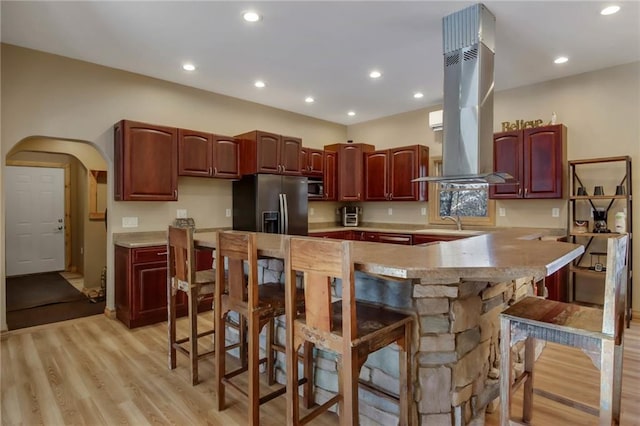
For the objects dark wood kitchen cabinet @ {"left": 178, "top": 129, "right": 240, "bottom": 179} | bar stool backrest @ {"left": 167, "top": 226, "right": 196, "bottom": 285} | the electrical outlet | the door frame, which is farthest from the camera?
the door frame

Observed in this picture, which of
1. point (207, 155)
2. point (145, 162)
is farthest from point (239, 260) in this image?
point (207, 155)

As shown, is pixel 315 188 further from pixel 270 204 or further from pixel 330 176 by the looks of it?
pixel 270 204

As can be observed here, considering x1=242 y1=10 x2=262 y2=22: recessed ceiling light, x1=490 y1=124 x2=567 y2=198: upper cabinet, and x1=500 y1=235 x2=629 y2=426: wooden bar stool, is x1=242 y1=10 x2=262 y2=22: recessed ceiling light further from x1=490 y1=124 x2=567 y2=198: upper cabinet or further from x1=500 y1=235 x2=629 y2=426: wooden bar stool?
x1=490 y1=124 x2=567 y2=198: upper cabinet

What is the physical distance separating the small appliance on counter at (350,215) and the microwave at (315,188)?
765 millimetres

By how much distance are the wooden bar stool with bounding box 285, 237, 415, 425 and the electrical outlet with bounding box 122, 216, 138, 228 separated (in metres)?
3.14

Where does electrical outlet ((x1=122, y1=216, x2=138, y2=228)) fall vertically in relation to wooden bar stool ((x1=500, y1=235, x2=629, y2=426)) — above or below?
above

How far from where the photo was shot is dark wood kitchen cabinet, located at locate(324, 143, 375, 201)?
19.5 feet

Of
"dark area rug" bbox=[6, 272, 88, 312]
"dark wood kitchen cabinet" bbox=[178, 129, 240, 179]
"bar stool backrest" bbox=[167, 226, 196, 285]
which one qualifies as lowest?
"dark area rug" bbox=[6, 272, 88, 312]

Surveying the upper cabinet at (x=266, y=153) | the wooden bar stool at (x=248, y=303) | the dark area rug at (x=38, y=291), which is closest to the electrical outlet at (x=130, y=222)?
the upper cabinet at (x=266, y=153)

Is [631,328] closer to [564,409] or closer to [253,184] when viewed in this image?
[564,409]

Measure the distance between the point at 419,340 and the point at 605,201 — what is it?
11.6 feet

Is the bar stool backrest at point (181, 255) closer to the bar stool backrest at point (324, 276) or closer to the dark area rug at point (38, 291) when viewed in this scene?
the bar stool backrest at point (324, 276)

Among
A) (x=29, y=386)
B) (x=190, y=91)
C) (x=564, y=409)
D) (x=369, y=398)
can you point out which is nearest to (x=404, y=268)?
(x=369, y=398)

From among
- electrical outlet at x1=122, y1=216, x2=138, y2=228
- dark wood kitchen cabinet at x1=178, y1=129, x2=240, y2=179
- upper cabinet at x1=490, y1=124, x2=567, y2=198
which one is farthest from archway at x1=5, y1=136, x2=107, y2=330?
upper cabinet at x1=490, y1=124, x2=567, y2=198
